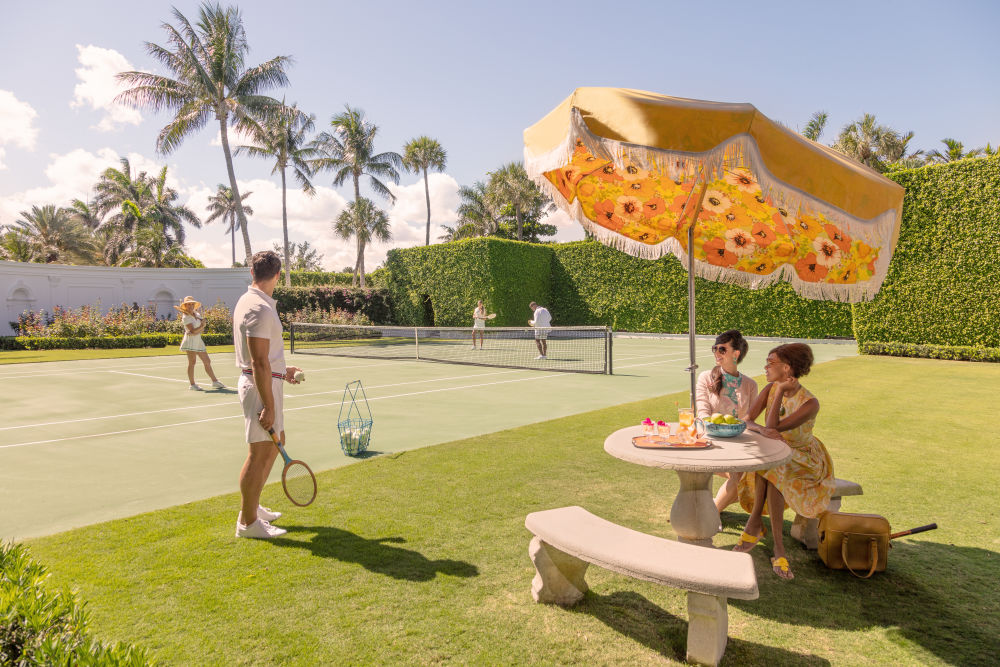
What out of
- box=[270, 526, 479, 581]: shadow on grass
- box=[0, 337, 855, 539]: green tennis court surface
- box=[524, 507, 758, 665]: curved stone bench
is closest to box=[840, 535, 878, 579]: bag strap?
box=[524, 507, 758, 665]: curved stone bench

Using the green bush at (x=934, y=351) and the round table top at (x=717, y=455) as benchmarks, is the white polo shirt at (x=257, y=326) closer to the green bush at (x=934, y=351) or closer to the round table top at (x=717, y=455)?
the round table top at (x=717, y=455)

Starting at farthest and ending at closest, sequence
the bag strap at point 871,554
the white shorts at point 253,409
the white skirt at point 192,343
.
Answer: the white skirt at point 192,343, the white shorts at point 253,409, the bag strap at point 871,554

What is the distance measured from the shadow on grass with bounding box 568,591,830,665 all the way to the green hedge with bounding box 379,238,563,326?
26.9 m

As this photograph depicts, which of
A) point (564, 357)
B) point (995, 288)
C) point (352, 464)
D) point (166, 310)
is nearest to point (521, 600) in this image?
point (352, 464)

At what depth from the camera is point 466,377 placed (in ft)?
45.4

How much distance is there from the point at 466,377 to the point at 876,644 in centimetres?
1119

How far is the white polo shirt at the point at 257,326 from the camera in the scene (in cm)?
387

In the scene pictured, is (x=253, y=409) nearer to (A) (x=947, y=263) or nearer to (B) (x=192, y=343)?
(B) (x=192, y=343)

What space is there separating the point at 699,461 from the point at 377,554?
7.28 feet

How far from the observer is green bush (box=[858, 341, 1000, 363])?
1670 cm

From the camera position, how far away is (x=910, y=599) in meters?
3.44

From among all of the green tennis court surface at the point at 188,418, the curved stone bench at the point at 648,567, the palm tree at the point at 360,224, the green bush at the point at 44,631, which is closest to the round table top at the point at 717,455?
the curved stone bench at the point at 648,567

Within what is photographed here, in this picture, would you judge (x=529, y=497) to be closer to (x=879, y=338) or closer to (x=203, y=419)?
(x=203, y=419)

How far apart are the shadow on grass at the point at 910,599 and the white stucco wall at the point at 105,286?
33216mm
